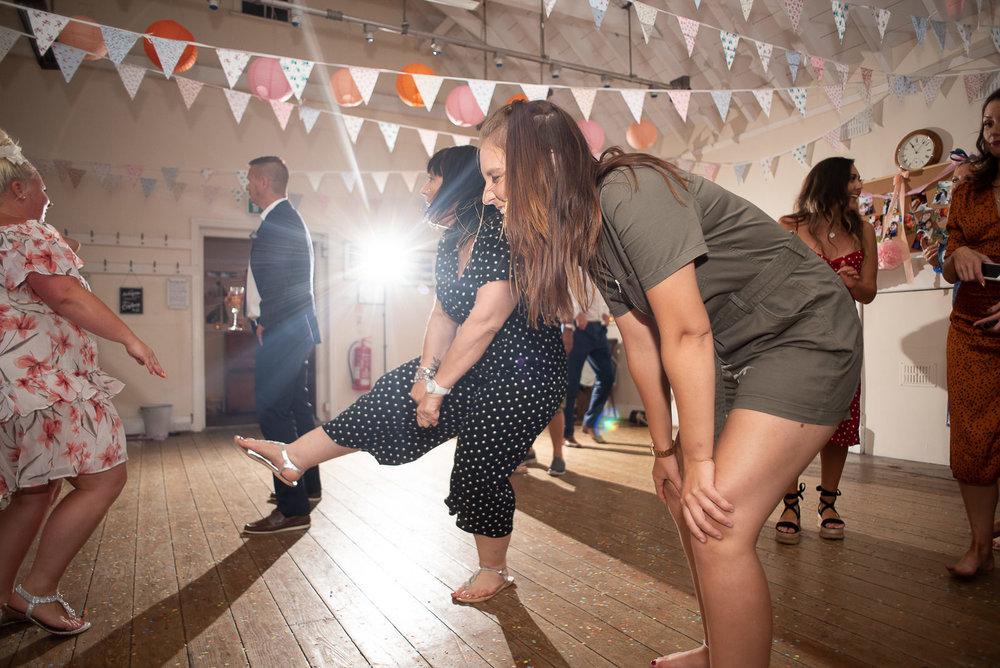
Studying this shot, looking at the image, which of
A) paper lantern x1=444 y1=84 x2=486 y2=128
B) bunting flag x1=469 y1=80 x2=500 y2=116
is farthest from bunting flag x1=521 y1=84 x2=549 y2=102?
paper lantern x1=444 y1=84 x2=486 y2=128

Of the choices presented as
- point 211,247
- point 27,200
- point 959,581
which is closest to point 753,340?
point 959,581

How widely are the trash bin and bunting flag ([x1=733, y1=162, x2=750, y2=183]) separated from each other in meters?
5.63

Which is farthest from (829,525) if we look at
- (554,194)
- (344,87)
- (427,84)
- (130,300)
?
(130,300)

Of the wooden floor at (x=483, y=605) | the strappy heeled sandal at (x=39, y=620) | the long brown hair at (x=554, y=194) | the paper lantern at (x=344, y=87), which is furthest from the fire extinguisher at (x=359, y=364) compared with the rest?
the long brown hair at (x=554, y=194)

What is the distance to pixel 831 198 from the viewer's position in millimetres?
2469

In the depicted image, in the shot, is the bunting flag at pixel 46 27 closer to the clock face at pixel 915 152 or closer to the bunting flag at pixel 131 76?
the bunting flag at pixel 131 76

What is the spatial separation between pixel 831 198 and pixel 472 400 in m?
1.68

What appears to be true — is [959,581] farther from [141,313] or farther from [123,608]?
[141,313]

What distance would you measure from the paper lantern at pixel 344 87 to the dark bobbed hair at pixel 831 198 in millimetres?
3127

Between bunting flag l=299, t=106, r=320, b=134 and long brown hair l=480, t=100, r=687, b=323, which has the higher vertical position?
bunting flag l=299, t=106, r=320, b=134

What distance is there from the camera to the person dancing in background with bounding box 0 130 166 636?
1574mm

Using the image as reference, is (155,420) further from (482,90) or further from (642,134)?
(642,134)

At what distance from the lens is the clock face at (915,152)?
14.2 ft

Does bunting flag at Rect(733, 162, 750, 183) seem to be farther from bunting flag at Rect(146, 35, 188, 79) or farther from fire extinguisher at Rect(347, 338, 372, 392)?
bunting flag at Rect(146, 35, 188, 79)
